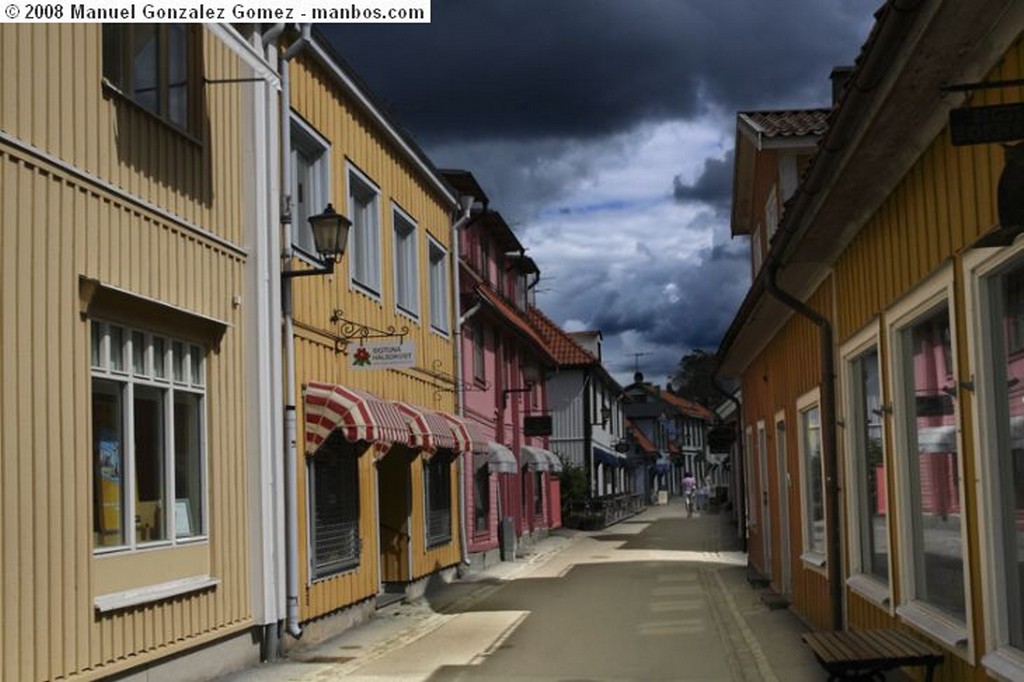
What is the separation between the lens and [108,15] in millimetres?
8688

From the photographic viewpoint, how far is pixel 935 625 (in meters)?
7.04

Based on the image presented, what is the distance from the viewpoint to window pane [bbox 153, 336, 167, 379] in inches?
375

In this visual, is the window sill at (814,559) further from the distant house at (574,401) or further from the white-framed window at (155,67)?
the distant house at (574,401)

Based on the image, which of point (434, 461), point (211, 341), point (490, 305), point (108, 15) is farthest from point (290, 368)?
point (490, 305)

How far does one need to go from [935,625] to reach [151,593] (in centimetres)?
536

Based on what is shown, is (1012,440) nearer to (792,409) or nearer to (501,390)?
(792,409)

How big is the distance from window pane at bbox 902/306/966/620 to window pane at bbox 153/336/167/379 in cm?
542

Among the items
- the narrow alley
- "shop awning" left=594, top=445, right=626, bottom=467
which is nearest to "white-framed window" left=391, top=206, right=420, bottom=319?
the narrow alley

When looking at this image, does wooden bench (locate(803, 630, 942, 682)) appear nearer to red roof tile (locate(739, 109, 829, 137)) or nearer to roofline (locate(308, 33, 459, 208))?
roofline (locate(308, 33, 459, 208))

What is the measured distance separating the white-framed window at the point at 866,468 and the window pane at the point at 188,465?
17.1 ft

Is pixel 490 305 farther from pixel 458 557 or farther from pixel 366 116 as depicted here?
pixel 366 116

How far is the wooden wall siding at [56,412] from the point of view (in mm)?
7438

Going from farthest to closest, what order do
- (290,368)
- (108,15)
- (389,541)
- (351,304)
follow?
1. (389,541)
2. (351,304)
3. (290,368)
4. (108,15)

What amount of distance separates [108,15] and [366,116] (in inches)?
272
